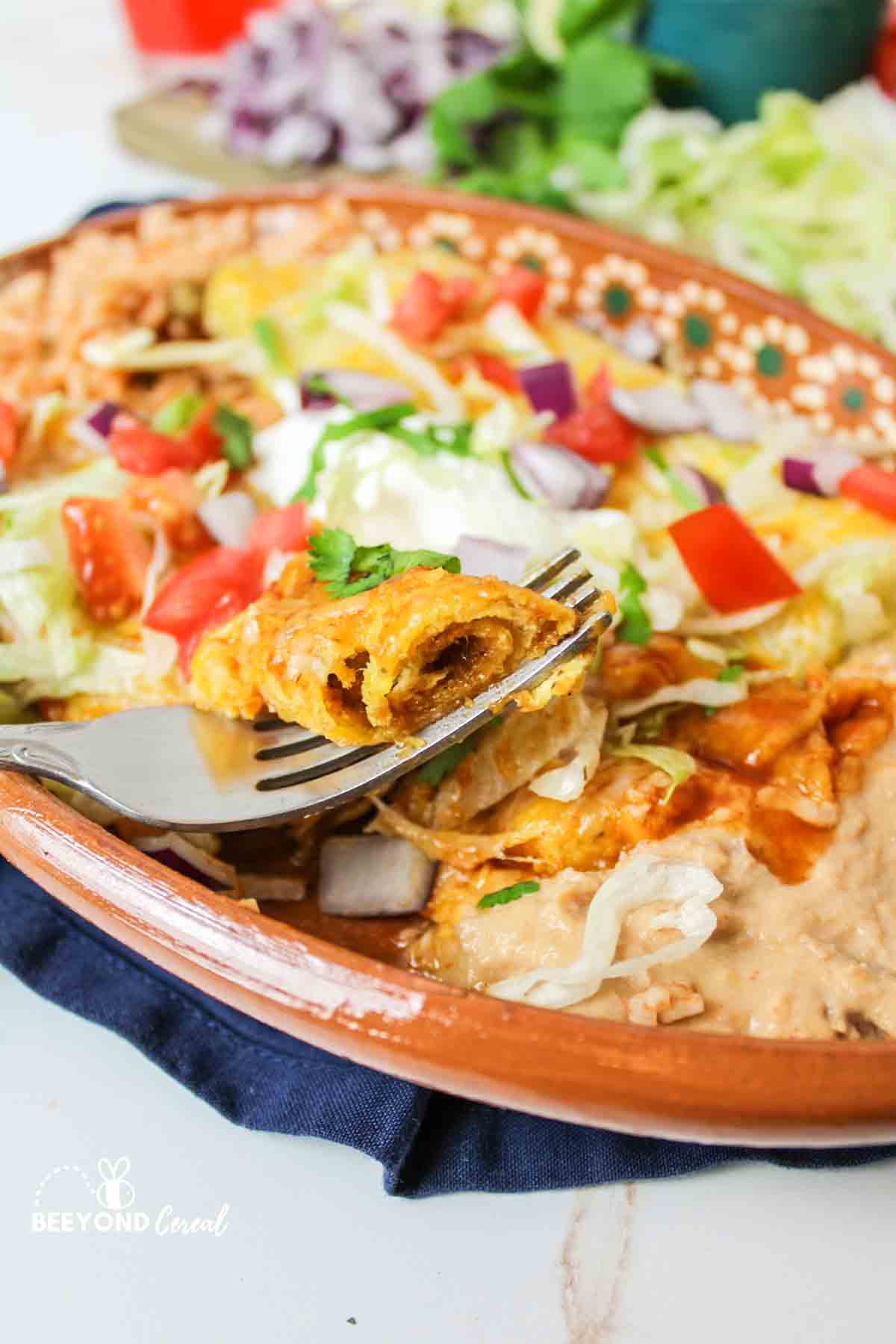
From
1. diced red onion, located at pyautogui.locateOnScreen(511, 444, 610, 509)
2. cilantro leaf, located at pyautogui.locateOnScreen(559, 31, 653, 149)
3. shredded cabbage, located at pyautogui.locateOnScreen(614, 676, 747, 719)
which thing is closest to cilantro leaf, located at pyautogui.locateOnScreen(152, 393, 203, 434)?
diced red onion, located at pyautogui.locateOnScreen(511, 444, 610, 509)

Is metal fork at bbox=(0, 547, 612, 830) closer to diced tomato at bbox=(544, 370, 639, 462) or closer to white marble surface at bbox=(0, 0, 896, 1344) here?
white marble surface at bbox=(0, 0, 896, 1344)

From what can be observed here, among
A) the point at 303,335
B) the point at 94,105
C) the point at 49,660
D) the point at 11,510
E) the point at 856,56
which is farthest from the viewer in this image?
the point at 94,105

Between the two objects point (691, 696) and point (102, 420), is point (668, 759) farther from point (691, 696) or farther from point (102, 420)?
point (102, 420)

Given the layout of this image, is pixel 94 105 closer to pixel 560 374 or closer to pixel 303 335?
pixel 303 335

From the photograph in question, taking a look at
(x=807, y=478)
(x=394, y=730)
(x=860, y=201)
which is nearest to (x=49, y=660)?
(x=394, y=730)

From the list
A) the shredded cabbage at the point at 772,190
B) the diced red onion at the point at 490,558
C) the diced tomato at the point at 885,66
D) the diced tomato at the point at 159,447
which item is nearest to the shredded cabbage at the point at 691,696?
the diced red onion at the point at 490,558

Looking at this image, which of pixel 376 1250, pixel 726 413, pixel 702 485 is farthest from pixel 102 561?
pixel 726 413

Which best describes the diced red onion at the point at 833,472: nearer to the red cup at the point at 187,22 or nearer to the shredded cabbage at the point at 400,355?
the shredded cabbage at the point at 400,355
